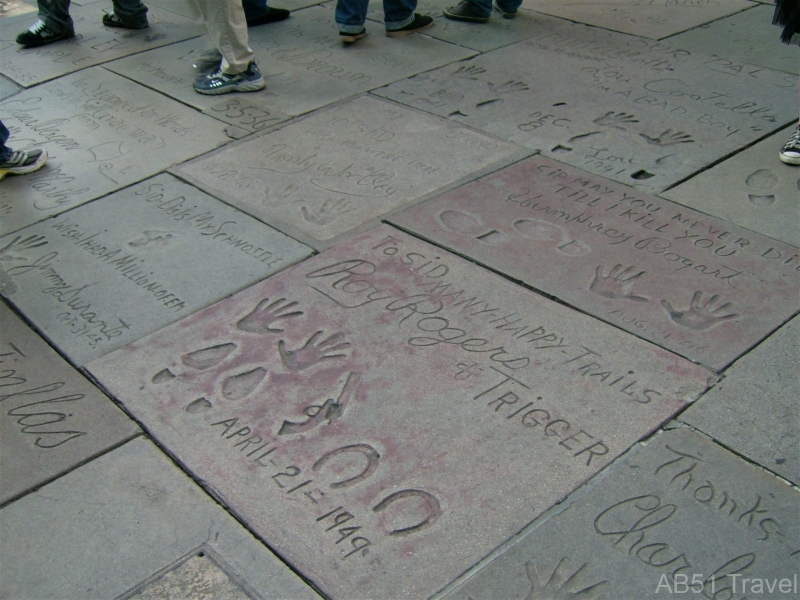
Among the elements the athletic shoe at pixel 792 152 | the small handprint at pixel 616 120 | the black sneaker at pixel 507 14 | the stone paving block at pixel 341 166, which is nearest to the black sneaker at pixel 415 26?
the black sneaker at pixel 507 14

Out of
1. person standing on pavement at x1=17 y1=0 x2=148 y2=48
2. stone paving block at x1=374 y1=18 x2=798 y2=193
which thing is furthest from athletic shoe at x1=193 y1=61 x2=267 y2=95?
person standing on pavement at x1=17 y1=0 x2=148 y2=48

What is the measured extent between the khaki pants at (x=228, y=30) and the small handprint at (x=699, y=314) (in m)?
2.93

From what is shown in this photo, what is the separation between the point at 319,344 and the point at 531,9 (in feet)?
13.0

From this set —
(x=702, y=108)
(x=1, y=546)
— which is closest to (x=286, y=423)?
(x=1, y=546)

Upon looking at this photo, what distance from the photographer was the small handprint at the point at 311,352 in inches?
99.0

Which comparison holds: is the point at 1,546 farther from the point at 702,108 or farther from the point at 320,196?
the point at 702,108

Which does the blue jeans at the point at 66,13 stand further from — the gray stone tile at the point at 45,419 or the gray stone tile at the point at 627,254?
the gray stone tile at the point at 45,419

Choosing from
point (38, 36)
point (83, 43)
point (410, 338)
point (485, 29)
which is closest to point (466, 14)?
point (485, 29)

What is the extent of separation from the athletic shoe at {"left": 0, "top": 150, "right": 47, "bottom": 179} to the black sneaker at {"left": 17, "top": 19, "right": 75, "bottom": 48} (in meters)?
1.98

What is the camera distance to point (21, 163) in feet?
12.3

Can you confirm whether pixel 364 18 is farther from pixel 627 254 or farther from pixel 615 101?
pixel 627 254

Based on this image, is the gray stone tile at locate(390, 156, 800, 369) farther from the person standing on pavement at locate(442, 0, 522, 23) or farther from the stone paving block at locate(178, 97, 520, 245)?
the person standing on pavement at locate(442, 0, 522, 23)

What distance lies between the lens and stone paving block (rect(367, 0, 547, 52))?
201 inches

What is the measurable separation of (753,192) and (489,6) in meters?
2.74
